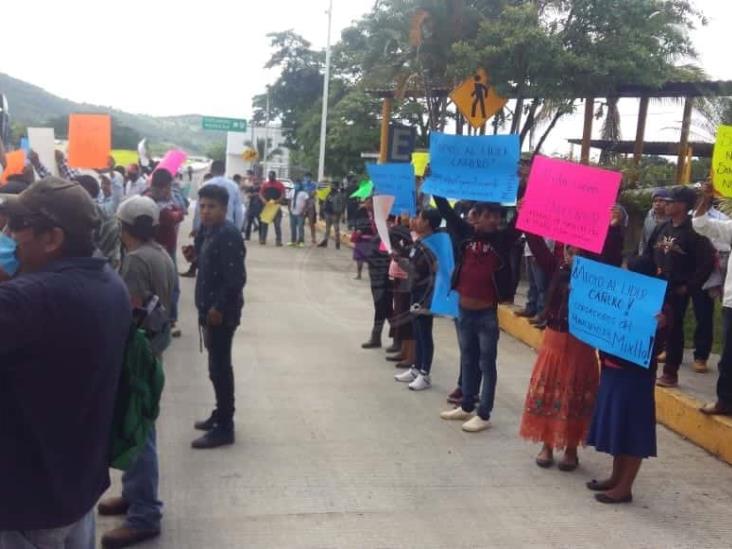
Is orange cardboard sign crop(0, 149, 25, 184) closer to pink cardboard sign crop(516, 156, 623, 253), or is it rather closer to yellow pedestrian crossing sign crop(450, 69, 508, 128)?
yellow pedestrian crossing sign crop(450, 69, 508, 128)

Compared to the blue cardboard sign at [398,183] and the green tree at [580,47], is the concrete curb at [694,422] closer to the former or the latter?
the blue cardboard sign at [398,183]

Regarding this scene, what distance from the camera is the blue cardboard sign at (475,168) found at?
18.1ft

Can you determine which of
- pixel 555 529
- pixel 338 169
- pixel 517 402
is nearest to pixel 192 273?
pixel 517 402

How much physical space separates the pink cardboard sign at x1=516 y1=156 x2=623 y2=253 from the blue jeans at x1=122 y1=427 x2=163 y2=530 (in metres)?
2.57

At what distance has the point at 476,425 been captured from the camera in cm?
567

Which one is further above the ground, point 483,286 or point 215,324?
point 483,286

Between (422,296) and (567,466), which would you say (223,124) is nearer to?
(422,296)

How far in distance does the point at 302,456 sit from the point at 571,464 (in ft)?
5.43

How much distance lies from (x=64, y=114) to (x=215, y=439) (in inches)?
3850

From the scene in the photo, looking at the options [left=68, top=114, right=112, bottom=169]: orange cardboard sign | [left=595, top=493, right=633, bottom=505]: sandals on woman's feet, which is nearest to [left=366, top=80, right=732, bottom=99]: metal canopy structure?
[left=68, top=114, right=112, bottom=169]: orange cardboard sign

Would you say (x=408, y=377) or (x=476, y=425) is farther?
(x=408, y=377)

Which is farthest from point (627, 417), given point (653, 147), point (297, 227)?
point (653, 147)

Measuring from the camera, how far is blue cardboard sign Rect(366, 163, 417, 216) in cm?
704

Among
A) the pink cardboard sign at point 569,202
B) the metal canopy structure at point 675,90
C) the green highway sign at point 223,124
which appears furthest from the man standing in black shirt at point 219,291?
the green highway sign at point 223,124
